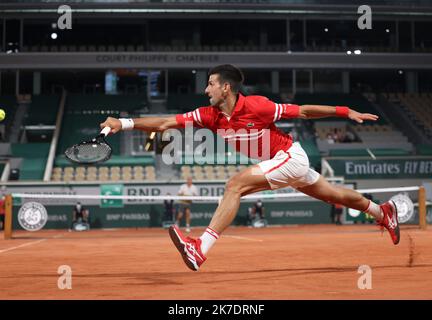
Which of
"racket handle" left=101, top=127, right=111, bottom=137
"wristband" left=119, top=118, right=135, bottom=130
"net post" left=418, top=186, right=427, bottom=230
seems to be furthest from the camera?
"net post" left=418, top=186, right=427, bottom=230

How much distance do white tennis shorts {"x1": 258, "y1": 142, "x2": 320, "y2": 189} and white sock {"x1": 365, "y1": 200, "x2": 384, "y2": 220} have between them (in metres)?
1.13

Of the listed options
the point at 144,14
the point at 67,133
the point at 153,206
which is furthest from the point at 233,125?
the point at 144,14

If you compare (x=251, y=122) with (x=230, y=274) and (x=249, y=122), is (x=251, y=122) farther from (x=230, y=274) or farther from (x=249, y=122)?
(x=230, y=274)

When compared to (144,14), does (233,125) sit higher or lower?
lower

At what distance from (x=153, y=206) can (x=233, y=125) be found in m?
15.0

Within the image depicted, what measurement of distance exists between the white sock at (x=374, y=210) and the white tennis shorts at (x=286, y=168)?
1.13m

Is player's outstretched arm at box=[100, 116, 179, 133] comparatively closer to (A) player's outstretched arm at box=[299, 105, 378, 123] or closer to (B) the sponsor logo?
(A) player's outstretched arm at box=[299, 105, 378, 123]

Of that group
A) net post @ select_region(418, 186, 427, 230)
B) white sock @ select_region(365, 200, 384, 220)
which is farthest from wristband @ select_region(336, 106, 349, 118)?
net post @ select_region(418, 186, 427, 230)

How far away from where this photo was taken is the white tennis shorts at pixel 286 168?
20.8 ft

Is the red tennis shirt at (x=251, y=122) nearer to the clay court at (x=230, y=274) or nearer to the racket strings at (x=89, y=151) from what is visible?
the racket strings at (x=89, y=151)

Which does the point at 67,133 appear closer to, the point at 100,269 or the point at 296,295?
the point at 100,269

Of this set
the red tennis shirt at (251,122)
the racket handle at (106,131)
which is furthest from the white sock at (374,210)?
the racket handle at (106,131)

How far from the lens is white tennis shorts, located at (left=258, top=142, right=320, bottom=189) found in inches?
249
